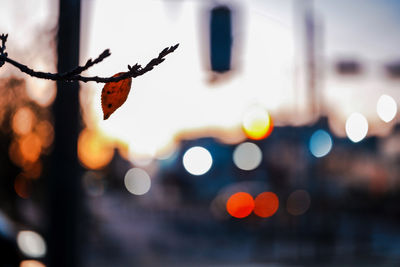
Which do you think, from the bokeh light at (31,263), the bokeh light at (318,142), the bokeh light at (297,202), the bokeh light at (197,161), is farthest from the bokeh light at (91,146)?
the bokeh light at (197,161)

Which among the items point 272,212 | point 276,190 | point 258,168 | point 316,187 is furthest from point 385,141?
point 258,168

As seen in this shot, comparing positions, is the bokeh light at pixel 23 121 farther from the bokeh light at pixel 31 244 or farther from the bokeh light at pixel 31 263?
the bokeh light at pixel 31 263

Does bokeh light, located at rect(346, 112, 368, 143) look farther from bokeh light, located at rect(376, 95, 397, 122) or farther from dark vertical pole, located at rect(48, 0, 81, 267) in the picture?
dark vertical pole, located at rect(48, 0, 81, 267)

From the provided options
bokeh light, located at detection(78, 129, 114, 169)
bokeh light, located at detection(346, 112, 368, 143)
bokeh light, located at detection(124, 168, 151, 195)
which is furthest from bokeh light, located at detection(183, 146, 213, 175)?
bokeh light, located at detection(78, 129, 114, 169)

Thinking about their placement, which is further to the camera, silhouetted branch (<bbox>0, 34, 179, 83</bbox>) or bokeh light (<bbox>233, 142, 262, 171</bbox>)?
bokeh light (<bbox>233, 142, 262, 171</bbox>)

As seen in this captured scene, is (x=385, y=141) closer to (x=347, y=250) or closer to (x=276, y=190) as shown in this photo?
(x=276, y=190)

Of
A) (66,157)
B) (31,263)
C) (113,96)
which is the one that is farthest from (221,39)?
(113,96)
